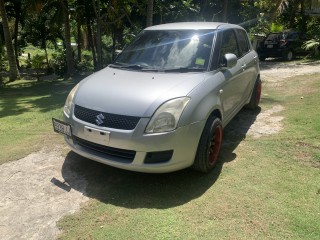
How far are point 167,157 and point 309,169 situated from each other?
1.92 meters

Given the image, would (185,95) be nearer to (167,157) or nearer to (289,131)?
(167,157)

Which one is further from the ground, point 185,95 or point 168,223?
point 185,95

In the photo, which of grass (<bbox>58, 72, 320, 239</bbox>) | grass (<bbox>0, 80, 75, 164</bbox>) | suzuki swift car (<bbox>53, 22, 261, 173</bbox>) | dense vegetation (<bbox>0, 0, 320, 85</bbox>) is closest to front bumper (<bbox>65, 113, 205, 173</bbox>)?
suzuki swift car (<bbox>53, 22, 261, 173</bbox>)

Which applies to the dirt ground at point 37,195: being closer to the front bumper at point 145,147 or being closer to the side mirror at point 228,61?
the front bumper at point 145,147

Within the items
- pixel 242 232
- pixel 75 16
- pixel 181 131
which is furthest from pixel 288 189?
pixel 75 16

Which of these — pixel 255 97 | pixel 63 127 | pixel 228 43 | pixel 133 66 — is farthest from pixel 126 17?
pixel 63 127

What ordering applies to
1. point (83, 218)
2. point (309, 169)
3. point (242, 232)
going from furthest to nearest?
point (309, 169), point (83, 218), point (242, 232)

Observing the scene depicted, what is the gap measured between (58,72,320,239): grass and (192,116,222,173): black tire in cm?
17

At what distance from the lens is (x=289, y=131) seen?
5309 mm

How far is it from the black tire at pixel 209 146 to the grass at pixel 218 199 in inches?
6.8

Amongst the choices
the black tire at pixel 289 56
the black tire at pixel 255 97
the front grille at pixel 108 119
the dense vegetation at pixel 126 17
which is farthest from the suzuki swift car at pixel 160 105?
the black tire at pixel 289 56

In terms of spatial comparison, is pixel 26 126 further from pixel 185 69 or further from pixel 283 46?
pixel 283 46

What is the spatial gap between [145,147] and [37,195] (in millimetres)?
1373

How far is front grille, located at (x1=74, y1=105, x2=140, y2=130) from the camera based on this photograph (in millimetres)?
3381
